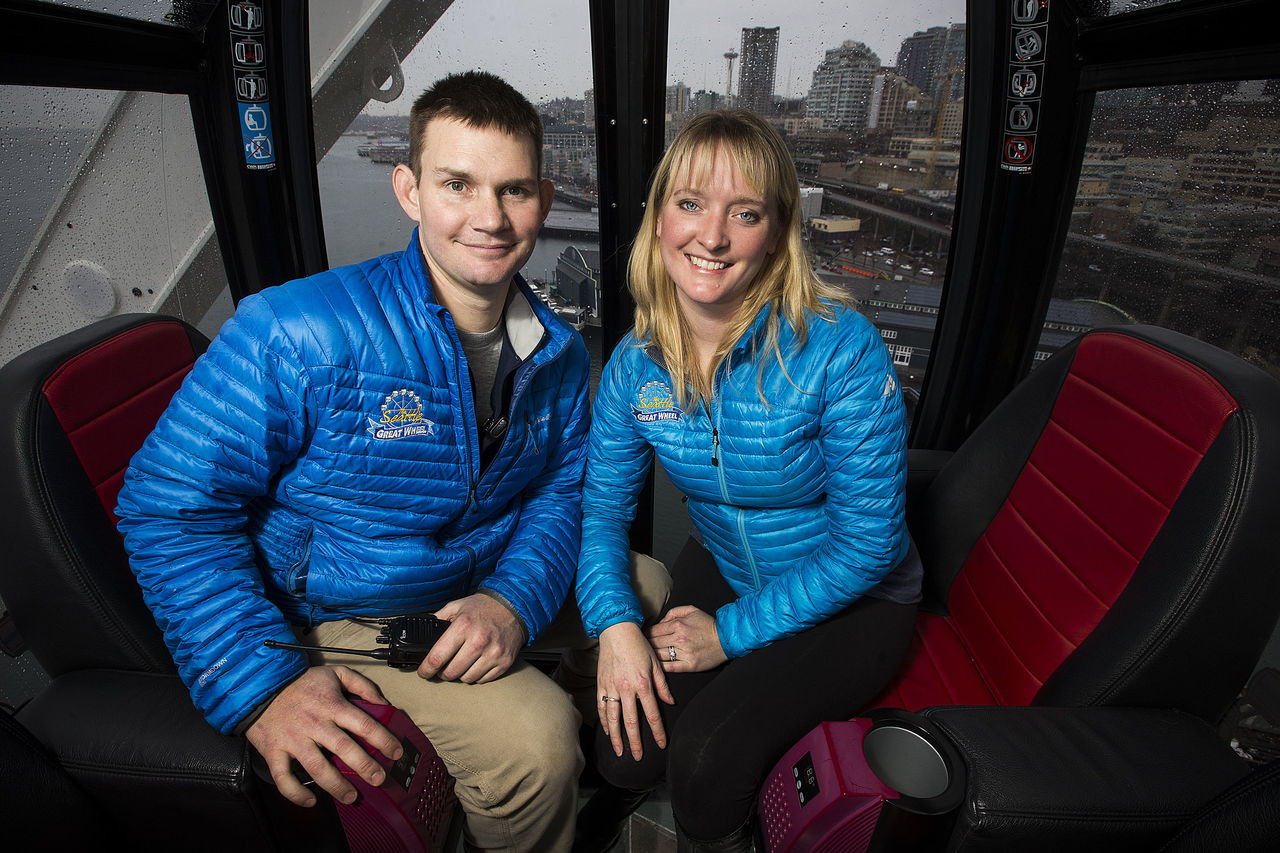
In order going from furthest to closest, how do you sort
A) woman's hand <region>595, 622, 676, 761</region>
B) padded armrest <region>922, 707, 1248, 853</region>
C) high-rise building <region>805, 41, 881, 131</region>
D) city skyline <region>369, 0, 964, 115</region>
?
high-rise building <region>805, 41, 881, 131</region>
city skyline <region>369, 0, 964, 115</region>
woman's hand <region>595, 622, 676, 761</region>
padded armrest <region>922, 707, 1248, 853</region>

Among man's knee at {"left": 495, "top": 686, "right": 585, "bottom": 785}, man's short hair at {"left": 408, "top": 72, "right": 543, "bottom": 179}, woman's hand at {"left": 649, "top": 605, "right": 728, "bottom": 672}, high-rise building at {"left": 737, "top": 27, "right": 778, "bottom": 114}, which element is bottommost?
man's knee at {"left": 495, "top": 686, "right": 585, "bottom": 785}

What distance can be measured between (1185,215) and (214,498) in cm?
227

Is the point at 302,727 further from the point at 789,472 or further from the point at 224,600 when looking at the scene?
the point at 789,472

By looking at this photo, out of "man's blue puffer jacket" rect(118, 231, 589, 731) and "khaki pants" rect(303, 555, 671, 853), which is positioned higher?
"man's blue puffer jacket" rect(118, 231, 589, 731)

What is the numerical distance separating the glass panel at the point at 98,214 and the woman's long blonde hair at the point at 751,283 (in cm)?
139

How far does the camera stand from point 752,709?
1.19 metres

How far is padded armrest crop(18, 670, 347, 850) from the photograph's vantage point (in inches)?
37.4

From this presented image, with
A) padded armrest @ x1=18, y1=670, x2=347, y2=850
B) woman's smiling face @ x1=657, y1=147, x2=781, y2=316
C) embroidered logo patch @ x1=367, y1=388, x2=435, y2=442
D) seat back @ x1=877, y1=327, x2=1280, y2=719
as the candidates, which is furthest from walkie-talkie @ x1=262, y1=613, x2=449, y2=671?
seat back @ x1=877, y1=327, x2=1280, y2=719

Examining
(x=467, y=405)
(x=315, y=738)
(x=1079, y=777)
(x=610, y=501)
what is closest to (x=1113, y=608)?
(x=1079, y=777)

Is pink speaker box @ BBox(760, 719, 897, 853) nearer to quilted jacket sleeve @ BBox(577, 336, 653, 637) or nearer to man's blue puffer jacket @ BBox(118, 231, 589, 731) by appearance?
quilted jacket sleeve @ BBox(577, 336, 653, 637)

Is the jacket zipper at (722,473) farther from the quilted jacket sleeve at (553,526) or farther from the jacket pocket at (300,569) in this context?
the jacket pocket at (300,569)

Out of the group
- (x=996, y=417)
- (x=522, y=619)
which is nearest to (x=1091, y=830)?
(x=996, y=417)

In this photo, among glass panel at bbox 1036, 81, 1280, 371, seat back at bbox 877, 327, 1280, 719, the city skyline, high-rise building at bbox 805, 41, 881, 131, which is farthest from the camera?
high-rise building at bbox 805, 41, 881, 131

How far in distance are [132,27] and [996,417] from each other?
2.18 m
